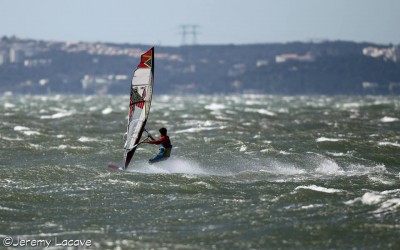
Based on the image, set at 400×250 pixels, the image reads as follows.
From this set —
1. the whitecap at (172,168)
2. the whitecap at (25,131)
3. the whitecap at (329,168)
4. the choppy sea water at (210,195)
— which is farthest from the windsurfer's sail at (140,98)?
the whitecap at (25,131)

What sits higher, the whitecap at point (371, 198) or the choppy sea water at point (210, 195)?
the whitecap at point (371, 198)

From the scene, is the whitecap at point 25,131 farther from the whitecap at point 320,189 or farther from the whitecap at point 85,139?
the whitecap at point 320,189

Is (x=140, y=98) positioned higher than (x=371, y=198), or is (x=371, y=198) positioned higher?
(x=140, y=98)

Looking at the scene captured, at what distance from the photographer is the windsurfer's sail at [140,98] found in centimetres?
2614

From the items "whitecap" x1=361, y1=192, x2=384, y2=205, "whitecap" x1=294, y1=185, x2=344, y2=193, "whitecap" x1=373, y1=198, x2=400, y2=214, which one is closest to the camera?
"whitecap" x1=373, y1=198, x2=400, y2=214

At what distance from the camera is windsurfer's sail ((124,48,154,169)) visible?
2614 centimetres

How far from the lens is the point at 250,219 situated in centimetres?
1855

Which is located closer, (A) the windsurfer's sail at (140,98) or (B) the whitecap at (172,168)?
(A) the windsurfer's sail at (140,98)

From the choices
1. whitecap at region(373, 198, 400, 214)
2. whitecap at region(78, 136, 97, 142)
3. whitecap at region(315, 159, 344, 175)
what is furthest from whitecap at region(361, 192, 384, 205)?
whitecap at region(78, 136, 97, 142)

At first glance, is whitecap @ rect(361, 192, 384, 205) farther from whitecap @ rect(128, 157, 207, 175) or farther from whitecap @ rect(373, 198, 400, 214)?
whitecap @ rect(128, 157, 207, 175)

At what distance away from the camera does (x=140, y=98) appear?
88.1 feet

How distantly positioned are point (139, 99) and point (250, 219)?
30.6 ft

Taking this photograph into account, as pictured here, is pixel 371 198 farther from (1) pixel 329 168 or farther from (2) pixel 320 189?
(1) pixel 329 168

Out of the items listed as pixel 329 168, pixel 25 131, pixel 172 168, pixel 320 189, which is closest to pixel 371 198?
pixel 320 189
